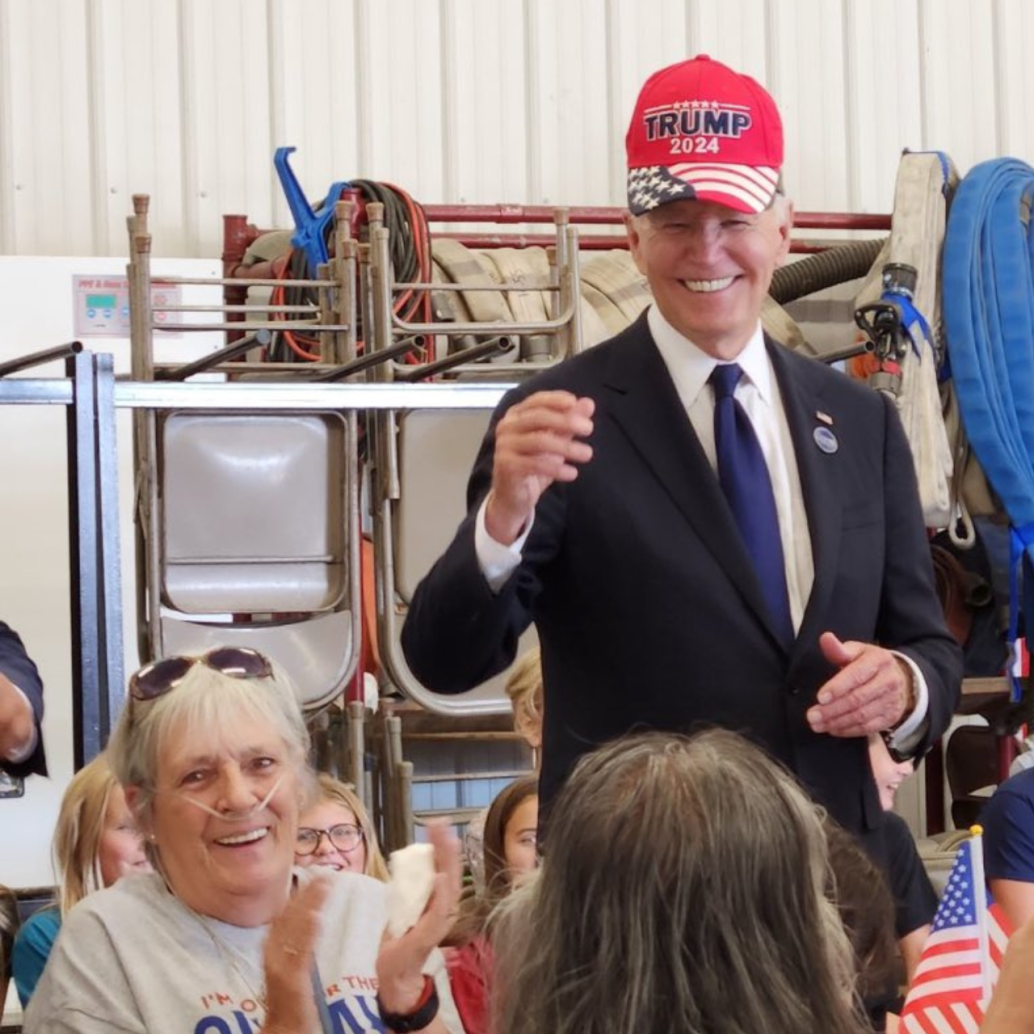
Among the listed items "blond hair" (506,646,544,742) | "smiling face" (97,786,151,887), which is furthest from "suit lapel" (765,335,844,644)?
"blond hair" (506,646,544,742)

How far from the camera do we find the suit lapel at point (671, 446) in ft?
6.47

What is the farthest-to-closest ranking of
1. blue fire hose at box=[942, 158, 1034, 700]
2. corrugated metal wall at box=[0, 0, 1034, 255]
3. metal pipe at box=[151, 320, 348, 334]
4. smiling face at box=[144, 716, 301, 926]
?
corrugated metal wall at box=[0, 0, 1034, 255] < blue fire hose at box=[942, 158, 1034, 700] < metal pipe at box=[151, 320, 348, 334] < smiling face at box=[144, 716, 301, 926]

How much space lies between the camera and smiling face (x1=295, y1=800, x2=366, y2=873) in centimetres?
312

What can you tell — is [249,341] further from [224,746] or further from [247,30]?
[224,746]

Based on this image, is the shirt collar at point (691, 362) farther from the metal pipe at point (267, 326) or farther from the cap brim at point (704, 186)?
the metal pipe at point (267, 326)

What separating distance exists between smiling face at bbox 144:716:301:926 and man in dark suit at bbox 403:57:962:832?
0.35 metres

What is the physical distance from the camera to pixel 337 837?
3.14 metres

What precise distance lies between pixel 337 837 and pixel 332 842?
12mm

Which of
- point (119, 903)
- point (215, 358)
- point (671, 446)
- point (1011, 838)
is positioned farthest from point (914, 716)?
point (215, 358)

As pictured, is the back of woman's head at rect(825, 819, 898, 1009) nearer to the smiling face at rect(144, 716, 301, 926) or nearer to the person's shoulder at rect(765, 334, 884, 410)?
the person's shoulder at rect(765, 334, 884, 410)

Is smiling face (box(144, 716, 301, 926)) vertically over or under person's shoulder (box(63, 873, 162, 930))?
over

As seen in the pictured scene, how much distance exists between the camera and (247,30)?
21.6 feet

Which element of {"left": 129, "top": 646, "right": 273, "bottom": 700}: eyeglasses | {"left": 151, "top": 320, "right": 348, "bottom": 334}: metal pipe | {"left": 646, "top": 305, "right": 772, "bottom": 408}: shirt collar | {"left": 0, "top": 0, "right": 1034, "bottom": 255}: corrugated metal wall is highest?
{"left": 0, "top": 0, "right": 1034, "bottom": 255}: corrugated metal wall

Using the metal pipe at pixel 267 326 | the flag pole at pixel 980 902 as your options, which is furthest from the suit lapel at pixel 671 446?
the metal pipe at pixel 267 326
